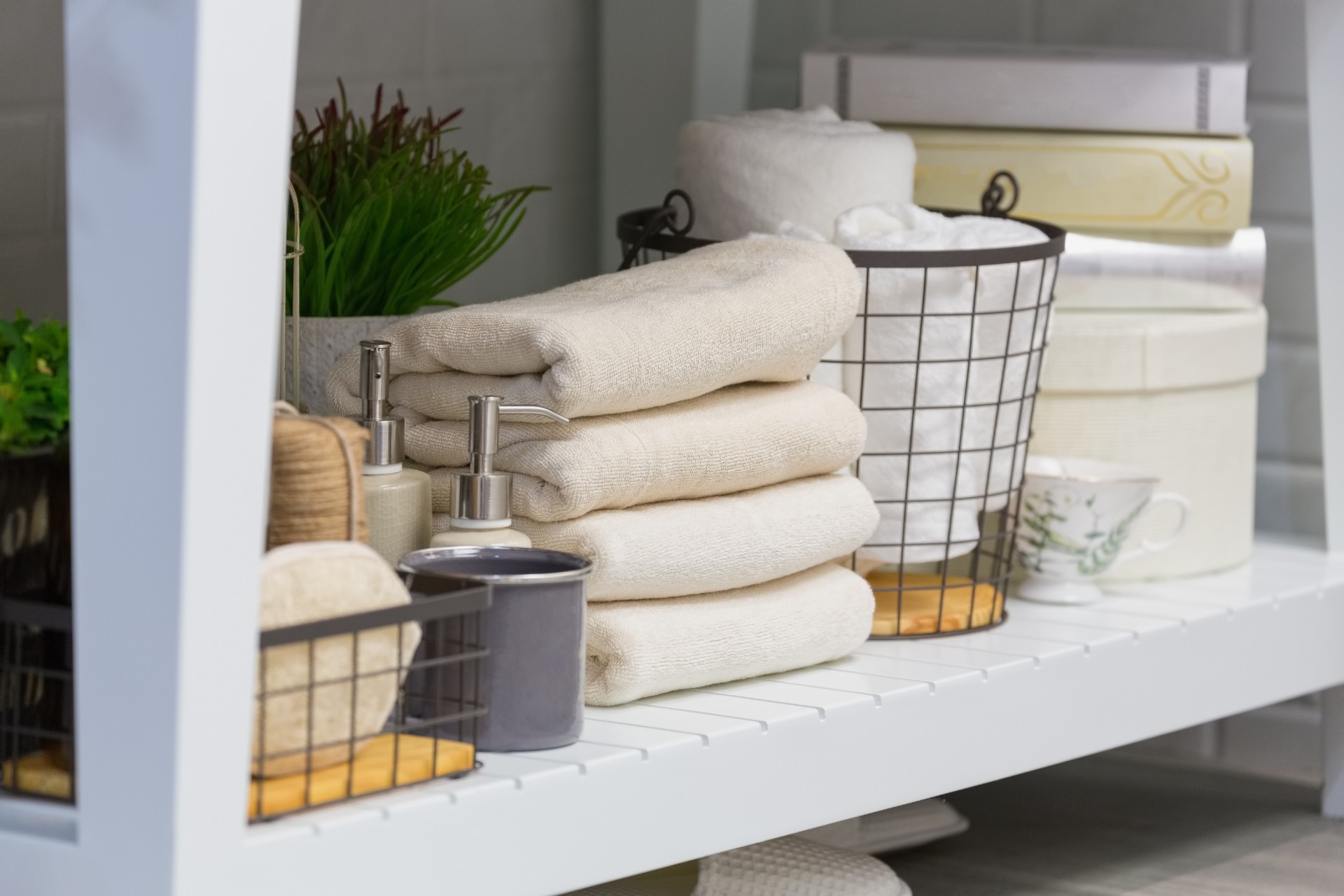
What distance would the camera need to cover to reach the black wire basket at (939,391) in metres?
0.89

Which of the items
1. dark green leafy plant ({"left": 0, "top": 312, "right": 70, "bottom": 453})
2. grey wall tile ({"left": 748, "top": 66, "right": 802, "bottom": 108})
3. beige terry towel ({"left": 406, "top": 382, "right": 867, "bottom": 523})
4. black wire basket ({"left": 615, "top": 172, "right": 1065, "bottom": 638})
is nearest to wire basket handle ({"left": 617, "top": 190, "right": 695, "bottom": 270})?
black wire basket ({"left": 615, "top": 172, "right": 1065, "bottom": 638})

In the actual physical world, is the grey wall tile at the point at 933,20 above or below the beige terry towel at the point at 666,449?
above

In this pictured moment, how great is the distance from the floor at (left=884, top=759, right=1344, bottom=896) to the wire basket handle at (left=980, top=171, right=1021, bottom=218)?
38cm

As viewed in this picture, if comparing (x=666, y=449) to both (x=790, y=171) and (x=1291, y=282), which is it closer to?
(x=790, y=171)

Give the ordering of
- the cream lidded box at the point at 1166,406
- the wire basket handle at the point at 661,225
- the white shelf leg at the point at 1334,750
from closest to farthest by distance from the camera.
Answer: the wire basket handle at the point at 661,225, the cream lidded box at the point at 1166,406, the white shelf leg at the point at 1334,750

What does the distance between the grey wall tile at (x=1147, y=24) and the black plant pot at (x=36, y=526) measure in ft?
3.00

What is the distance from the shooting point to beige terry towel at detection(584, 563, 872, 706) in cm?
74

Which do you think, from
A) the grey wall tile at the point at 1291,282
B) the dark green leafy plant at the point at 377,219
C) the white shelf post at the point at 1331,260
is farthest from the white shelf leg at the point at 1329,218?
the dark green leafy plant at the point at 377,219

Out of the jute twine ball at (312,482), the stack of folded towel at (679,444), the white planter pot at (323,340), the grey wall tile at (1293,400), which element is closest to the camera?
the jute twine ball at (312,482)

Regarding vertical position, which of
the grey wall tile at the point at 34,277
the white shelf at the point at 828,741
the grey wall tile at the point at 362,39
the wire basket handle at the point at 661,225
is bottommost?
the white shelf at the point at 828,741

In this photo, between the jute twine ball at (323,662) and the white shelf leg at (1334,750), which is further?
the white shelf leg at (1334,750)

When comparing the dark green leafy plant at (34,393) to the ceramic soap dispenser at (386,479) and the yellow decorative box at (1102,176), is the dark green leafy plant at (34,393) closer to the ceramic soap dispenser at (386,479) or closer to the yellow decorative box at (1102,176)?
the ceramic soap dispenser at (386,479)

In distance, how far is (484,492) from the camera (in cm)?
71

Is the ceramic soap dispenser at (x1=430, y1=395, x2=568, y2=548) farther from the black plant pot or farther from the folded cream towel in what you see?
the black plant pot
